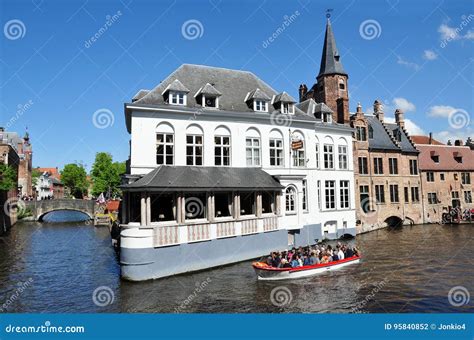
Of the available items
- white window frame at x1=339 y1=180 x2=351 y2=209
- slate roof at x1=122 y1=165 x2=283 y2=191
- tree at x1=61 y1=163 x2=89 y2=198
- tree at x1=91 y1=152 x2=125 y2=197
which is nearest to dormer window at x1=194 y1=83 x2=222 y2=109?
slate roof at x1=122 y1=165 x2=283 y2=191

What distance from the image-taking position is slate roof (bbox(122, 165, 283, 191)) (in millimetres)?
19578

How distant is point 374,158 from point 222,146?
73.0ft

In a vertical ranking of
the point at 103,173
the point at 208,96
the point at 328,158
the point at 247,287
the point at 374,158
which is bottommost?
the point at 247,287

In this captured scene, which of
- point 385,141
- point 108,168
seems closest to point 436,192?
point 385,141

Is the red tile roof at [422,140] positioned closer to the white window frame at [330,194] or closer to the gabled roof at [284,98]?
the white window frame at [330,194]

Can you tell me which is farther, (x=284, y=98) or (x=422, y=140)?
(x=422, y=140)

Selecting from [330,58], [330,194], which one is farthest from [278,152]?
[330,58]

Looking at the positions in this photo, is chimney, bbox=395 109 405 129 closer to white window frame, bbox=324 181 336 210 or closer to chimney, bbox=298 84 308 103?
chimney, bbox=298 84 308 103

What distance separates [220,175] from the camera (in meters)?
22.9

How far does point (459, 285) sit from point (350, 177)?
15.8 metres

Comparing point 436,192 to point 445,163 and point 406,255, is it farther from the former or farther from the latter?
point 406,255

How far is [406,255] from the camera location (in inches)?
968

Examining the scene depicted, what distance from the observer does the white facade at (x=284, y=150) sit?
21703 mm

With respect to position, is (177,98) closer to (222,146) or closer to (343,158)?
(222,146)
